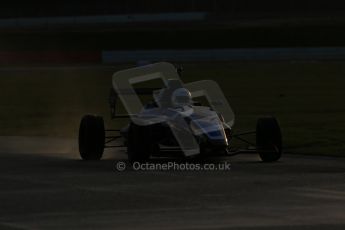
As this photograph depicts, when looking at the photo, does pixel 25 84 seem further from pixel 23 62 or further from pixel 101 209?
pixel 101 209

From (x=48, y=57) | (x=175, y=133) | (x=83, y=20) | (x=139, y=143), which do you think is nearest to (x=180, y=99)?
(x=175, y=133)

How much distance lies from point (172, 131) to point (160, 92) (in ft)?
4.08

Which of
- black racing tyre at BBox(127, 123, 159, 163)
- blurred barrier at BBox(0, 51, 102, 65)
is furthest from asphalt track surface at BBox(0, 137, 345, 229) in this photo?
blurred barrier at BBox(0, 51, 102, 65)

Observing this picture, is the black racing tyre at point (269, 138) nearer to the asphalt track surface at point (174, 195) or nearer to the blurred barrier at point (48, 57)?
the asphalt track surface at point (174, 195)

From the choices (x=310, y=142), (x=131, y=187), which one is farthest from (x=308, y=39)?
(x=131, y=187)

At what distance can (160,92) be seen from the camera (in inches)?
607

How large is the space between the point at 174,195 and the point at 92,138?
4647 millimetres

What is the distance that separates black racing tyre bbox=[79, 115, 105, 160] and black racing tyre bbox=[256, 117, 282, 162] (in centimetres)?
273

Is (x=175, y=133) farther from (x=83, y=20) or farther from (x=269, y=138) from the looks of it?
(x=83, y=20)

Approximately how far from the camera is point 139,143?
13875mm

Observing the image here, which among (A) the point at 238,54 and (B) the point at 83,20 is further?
(B) the point at 83,20

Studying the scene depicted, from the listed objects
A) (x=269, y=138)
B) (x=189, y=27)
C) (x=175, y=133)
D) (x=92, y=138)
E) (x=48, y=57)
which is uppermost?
(x=175, y=133)

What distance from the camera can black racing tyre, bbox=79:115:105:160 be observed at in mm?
15133

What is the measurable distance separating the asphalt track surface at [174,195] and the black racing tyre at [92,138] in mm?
239
